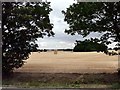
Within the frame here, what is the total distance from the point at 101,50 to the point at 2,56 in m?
4.49

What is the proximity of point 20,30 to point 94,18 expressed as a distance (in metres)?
3.43

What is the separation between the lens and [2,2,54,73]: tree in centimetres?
1688

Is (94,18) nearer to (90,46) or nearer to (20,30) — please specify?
(90,46)

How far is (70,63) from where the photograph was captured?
19.2 metres

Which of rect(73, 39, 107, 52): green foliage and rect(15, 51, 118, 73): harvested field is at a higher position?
rect(73, 39, 107, 52): green foliage

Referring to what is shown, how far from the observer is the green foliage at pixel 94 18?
1581 centimetres

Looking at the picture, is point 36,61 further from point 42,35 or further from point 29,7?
point 29,7

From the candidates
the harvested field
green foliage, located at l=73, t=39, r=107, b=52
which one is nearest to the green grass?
the harvested field

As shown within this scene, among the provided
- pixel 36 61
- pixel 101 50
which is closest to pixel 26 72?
pixel 36 61

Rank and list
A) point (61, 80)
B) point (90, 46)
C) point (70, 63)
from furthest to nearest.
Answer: point (70, 63)
point (61, 80)
point (90, 46)

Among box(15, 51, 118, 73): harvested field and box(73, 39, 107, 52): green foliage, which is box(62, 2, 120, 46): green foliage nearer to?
box(73, 39, 107, 52): green foliage

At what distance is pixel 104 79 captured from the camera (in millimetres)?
16953

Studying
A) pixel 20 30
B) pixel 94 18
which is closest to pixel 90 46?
pixel 94 18

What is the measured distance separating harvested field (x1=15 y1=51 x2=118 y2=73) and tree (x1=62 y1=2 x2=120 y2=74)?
186cm
